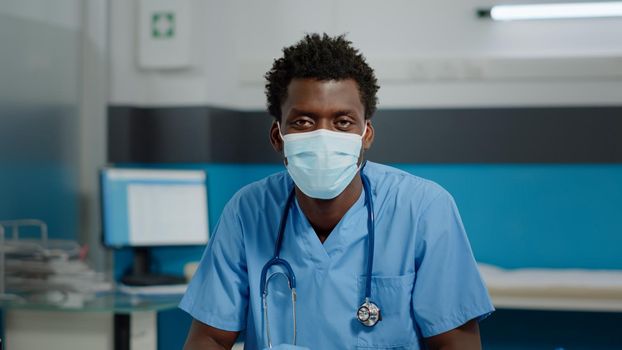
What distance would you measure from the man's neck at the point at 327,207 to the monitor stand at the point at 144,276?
131 cm

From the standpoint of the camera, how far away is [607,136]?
308 centimetres

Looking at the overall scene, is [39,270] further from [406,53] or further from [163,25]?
[406,53]

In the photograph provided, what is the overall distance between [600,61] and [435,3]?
2.04 ft

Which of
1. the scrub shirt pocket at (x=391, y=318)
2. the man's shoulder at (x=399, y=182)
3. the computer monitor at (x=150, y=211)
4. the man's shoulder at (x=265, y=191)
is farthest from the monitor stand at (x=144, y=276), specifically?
the scrub shirt pocket at (x=391, y=318)

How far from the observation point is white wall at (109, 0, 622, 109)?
10.2 feet

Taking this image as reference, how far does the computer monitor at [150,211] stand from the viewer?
9.25 feet

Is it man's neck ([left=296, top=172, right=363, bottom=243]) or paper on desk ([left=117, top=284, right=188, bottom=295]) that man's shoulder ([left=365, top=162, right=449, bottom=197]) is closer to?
man's neck ([left=296, top=172, right=363, bottom=243])

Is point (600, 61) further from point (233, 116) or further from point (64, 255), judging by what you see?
point (64, 255)

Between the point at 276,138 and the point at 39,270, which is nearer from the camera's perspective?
the point at 276,138

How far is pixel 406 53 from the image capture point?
3.23 meters

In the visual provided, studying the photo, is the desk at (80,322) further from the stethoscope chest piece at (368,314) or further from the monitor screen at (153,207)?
the stethoscope chest piece at (368,314)

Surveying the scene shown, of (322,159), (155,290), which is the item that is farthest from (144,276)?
(322,159)

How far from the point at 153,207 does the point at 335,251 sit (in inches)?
59.0

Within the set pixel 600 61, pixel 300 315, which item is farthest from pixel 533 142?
pixel 300 315
